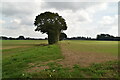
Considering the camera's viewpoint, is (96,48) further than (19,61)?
Yes

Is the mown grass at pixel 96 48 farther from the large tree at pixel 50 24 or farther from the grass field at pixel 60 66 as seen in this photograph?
the large tree at pixel 50 24

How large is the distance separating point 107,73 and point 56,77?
10.1 ft

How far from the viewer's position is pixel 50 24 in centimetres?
3697

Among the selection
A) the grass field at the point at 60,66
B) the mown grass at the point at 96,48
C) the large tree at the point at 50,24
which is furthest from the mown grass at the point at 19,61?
the large tree at the point at 50,24

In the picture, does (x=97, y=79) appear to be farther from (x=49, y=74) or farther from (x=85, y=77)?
(x=49, y=74)

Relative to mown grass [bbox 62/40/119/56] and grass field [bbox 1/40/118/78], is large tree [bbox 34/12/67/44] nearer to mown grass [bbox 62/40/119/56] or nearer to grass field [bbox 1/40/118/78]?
mown grass [bbox 62/40/119/56]

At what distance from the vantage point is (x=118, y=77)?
5.86 metres

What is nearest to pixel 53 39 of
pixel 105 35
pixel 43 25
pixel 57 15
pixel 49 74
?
pixel 43 25

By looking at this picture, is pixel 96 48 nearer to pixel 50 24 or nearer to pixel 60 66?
pixel 50 24

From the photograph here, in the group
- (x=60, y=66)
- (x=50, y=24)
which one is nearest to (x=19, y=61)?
(x=60, y=66)

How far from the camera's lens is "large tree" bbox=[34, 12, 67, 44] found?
37.1 meters

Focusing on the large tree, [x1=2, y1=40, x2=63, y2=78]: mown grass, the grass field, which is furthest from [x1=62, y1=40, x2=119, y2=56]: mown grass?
[x1=2, y1=40, x2=63, y2=78]: mown grass

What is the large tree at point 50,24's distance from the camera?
122 feet

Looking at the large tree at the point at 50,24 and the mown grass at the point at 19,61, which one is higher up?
the large tree at the point at 50,24
